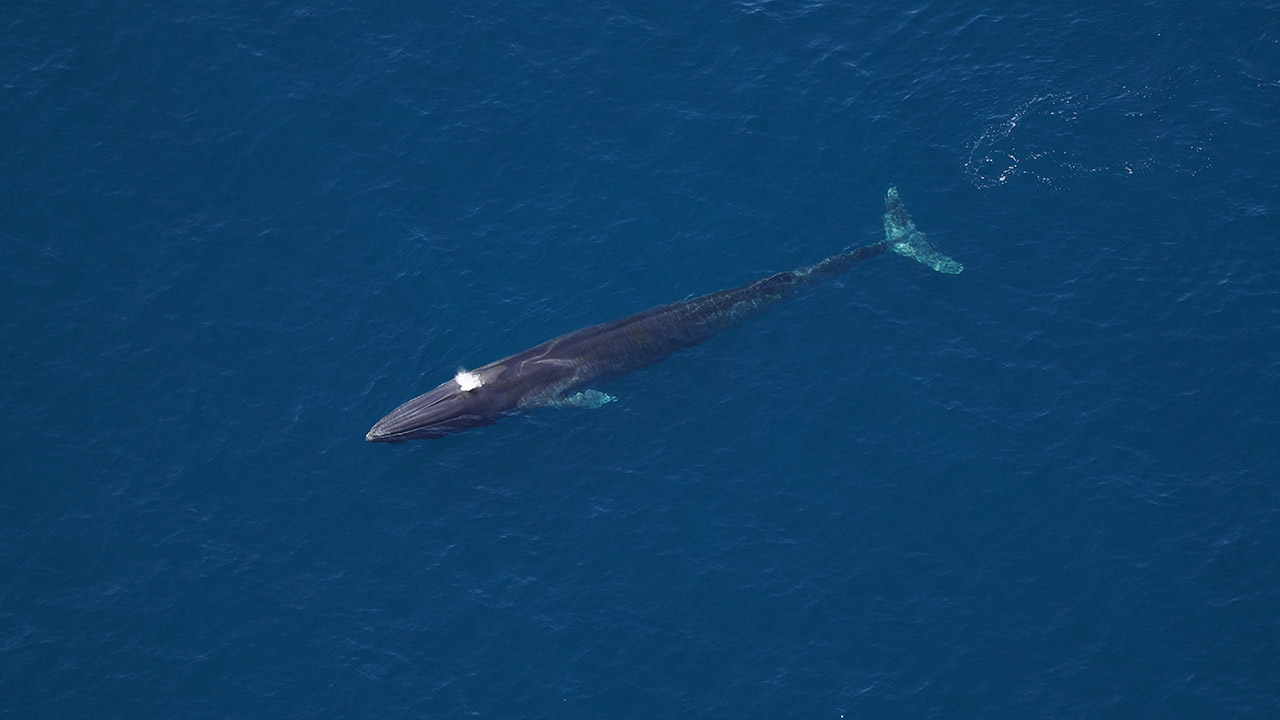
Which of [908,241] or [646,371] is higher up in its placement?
[908,241]

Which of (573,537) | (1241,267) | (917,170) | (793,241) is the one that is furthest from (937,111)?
(573,537)

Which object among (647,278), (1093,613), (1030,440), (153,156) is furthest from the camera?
(153,156)

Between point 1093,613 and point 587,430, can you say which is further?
point 587,430

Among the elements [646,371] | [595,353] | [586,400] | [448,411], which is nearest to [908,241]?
[646,371]

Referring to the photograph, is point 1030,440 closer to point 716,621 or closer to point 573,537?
point 716,621

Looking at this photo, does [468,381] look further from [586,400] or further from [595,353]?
[595,353]

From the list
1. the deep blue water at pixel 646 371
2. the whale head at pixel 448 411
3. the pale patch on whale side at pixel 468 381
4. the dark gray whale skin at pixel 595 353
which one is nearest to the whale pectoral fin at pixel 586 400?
the dark gray whale skin at pixel 595 353
